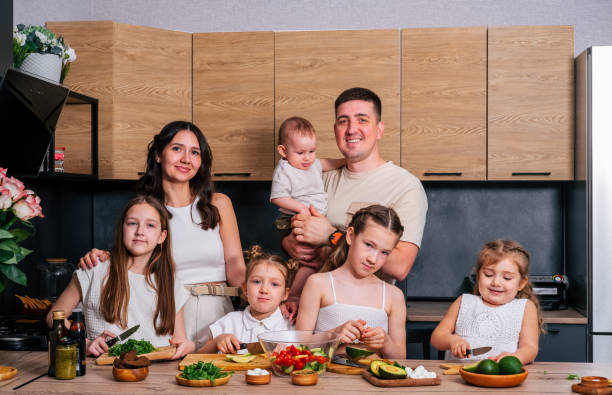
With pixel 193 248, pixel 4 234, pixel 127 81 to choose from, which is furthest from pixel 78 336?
pixel 127 81

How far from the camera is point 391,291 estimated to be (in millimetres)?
2051

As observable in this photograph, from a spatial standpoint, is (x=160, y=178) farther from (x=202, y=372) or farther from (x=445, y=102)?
(x=445, y=102)

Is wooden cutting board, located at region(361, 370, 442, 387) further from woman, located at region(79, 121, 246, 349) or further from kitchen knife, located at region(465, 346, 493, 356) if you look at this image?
woman, located at region(79, 121, 246, 349)

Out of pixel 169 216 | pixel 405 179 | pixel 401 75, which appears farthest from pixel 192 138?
pixel 401 75

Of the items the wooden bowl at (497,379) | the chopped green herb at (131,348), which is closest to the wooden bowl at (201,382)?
the chopped green herb at (131,348)

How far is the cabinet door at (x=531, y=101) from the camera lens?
3016 mm

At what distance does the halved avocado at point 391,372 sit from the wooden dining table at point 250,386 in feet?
0.10

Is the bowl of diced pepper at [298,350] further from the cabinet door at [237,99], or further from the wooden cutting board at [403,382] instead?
the cabinet door at [237,99]

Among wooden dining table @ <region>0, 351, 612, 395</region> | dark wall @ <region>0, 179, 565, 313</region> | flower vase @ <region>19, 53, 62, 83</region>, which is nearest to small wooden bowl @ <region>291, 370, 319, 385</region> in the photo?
wooden dining table @ <region>0, 351, 612, 395</region>

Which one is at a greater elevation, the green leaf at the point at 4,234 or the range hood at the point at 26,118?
the range hood at the point at 26,118

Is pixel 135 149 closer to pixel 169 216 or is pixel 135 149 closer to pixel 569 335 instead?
pixel 169 216

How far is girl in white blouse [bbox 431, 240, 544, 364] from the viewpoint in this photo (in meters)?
2.02

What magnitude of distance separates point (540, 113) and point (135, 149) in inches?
79.2

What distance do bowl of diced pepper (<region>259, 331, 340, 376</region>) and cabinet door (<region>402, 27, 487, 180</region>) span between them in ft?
5.31
